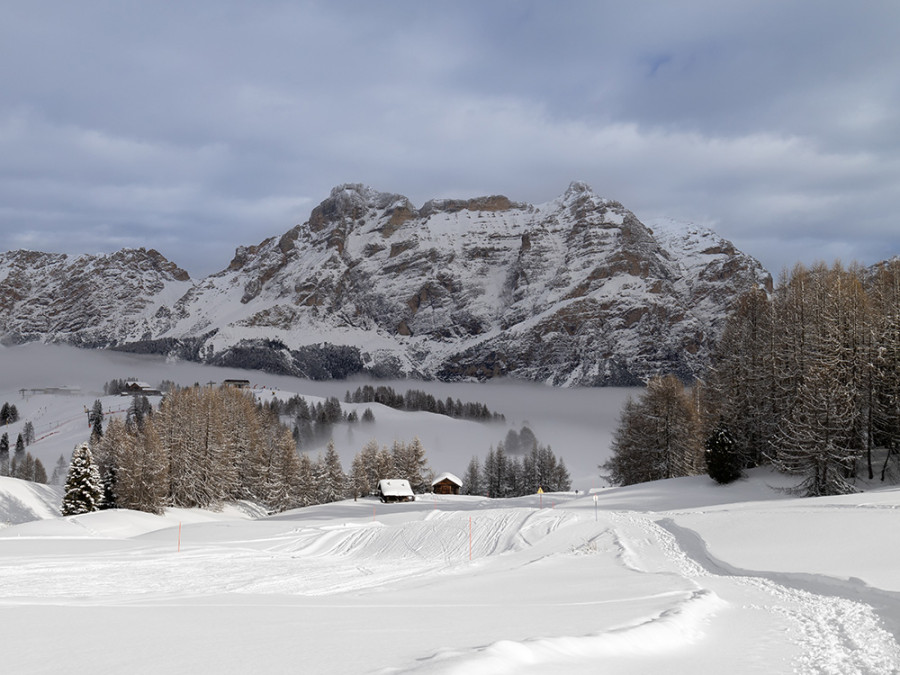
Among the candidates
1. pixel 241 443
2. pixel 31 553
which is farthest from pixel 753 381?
pixel 241 443

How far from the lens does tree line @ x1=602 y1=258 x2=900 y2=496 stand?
3325 centimetres

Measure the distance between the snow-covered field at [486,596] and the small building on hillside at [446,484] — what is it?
56.0 m

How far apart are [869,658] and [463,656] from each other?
220 inches

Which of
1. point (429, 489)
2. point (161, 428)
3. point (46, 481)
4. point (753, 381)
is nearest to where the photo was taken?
point (753, 381)

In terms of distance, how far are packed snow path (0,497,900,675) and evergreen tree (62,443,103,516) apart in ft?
91.2

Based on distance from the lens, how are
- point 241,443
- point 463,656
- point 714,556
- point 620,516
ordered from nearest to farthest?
point 463,656, point 714,556, point 620,516, point 241,443

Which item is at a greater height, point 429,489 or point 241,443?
point 241,443

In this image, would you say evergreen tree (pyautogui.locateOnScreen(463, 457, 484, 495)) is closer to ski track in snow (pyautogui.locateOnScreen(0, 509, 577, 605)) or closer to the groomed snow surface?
ski track in snow (pyautogui.locateOnScreen(0, 509, 577, 605))

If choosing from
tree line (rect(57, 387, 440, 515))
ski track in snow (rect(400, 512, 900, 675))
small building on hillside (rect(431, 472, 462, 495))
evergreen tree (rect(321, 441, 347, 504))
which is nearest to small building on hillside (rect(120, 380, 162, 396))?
tree line (rect(57, 387, 440, 515))

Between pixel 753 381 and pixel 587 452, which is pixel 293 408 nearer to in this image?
pixel 587 452

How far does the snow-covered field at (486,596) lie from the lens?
5.62 m

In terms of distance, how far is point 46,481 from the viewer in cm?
Answer: 11144

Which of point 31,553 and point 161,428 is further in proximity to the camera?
point 161,428

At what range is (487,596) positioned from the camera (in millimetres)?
11711
